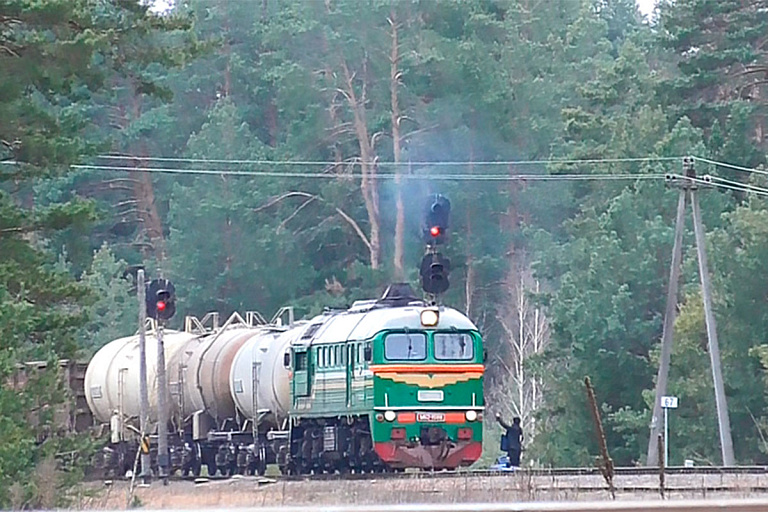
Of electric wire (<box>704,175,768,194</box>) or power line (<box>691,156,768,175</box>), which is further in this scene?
power line (<box>691,156,768,175</box>)

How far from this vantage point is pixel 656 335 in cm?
4000

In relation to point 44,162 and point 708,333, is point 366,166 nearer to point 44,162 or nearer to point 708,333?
point 708,333

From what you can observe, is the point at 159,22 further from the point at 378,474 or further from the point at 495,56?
the point at 495,56

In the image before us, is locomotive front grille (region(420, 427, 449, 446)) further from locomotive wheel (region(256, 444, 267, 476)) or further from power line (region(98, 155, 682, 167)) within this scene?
power line (region(98, 155, 682, 167))

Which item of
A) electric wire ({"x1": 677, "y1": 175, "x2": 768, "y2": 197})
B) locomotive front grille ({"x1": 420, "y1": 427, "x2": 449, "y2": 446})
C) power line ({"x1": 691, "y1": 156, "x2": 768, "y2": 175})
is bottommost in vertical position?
locomotive front grille ({"x1": 420, "y1": 427, "x2": 449, "y2": 446})

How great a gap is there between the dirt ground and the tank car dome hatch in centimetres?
648

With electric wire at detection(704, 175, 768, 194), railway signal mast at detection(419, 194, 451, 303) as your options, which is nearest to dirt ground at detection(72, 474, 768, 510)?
railway signal mast at detection(419, 194, 451, 303)

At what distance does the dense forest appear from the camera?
39.1m

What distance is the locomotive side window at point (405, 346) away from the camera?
74.8 feet

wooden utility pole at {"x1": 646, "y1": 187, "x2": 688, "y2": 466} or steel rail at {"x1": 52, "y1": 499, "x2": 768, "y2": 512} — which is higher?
wooden utility pole at {"x1": 646, "y1": 187, "x2": 688, "y2": 466}

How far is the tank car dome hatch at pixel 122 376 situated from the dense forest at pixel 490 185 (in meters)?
9.28

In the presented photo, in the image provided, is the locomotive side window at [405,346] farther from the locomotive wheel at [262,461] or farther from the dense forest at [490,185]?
the dense forest at [490,185]

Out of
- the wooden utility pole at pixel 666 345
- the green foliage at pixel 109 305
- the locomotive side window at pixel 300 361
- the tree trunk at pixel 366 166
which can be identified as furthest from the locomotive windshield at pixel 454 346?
the tree trunk at pixel 366 166

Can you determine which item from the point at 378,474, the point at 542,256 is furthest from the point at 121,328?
the point at 378,474
